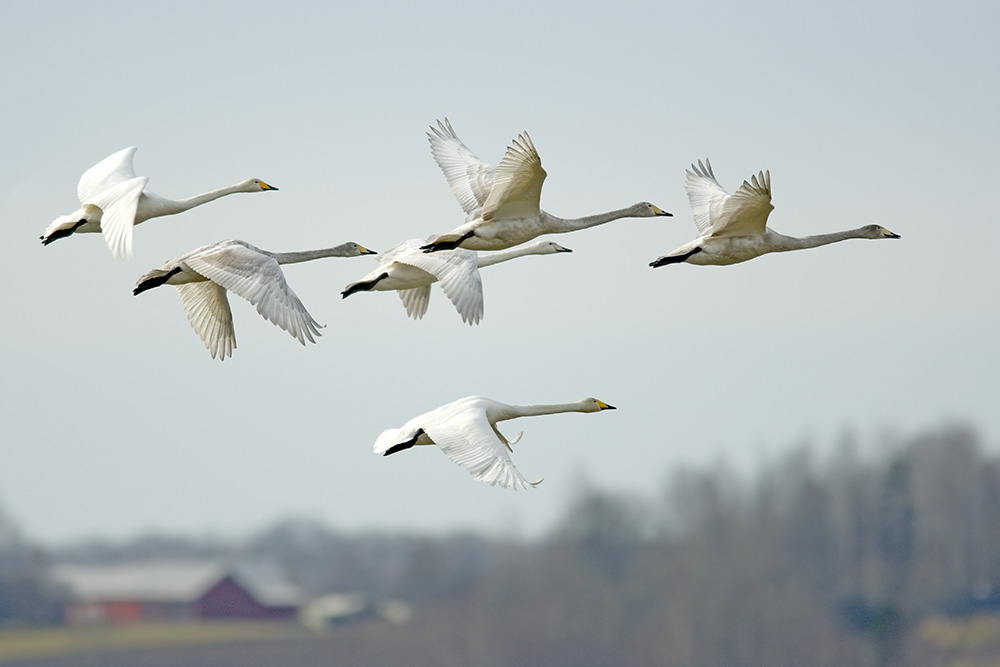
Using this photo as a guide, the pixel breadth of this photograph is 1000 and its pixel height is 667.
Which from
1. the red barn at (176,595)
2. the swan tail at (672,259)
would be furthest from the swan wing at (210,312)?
the red barn at (176,595)

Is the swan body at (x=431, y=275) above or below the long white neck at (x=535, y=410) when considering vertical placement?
above

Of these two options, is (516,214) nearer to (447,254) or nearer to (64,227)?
(447,254)

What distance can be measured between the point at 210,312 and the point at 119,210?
101 inches

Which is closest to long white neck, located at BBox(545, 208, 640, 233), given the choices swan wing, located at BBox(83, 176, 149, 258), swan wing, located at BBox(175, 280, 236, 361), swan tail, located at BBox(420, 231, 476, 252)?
swan tail, located at BBox(420, 231, 476, 252)

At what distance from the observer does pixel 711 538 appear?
2768 inches

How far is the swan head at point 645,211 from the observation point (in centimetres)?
2242

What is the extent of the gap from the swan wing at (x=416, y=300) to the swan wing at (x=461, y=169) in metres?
1.26

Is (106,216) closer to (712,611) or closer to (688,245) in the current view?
(688,245)

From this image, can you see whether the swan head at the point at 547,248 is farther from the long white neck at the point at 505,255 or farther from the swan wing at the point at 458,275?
the swan wing at the point at 458,275

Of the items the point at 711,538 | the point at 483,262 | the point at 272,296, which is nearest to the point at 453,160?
the point at 483,262

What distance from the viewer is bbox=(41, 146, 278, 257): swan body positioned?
63.0ft

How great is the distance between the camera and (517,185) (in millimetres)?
19734

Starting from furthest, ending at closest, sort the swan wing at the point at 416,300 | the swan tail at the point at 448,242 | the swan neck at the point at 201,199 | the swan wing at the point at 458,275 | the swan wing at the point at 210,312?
the swan wing at the point at 416,300, the swan wing at the point at 210,312, the swan neck at the point at 201,199, the swan tail at the point at 448,242, the swan wing at the point at 458,275

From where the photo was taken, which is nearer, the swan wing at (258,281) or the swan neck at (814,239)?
the swan wing at (258,281)
